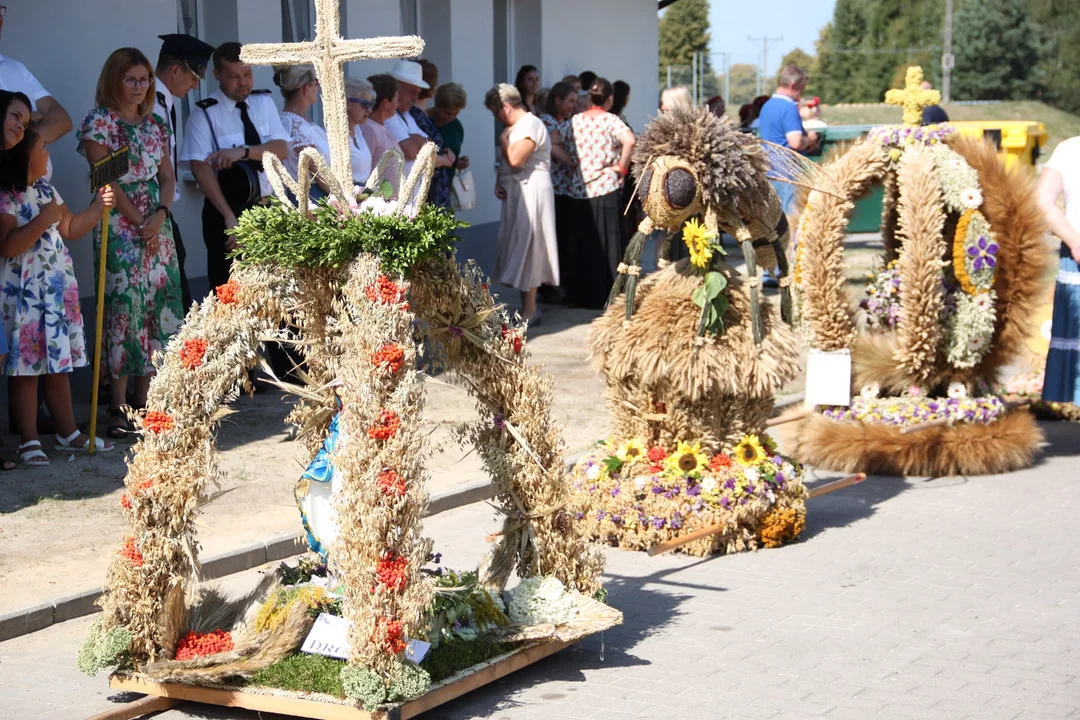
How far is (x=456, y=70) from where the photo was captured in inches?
588

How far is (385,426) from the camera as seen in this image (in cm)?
439

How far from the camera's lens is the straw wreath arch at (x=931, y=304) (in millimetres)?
8266

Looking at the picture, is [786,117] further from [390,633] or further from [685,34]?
[685,34]

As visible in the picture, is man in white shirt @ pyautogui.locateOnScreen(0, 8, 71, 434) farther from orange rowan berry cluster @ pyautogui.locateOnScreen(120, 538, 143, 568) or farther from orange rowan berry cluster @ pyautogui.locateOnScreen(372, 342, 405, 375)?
orange rowan berry cluster @ pyautogui.locateOnScreen(372, 342, 405, 375)

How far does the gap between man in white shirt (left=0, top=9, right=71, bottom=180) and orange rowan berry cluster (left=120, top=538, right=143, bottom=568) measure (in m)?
4.12

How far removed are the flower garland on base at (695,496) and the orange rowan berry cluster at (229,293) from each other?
2299 millimetres

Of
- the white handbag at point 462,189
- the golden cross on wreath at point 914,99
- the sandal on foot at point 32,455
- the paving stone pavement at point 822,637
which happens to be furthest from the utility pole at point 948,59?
the sandal on foot at point 32,455

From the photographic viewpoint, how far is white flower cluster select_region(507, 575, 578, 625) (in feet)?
16.7

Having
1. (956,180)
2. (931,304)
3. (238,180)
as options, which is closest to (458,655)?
(931,304)

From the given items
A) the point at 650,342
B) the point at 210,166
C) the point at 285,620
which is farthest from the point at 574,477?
the point at 210,166

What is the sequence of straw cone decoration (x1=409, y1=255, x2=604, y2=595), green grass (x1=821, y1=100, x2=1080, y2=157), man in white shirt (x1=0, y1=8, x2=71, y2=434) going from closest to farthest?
straw cone decoration (x1=409, y1=255, x2=604, y2=595)
man in white shirt (x1=0, y1=8, x2=71, y2=434)
green grass (x1=821, y1=100, x2=1080, y2=157)

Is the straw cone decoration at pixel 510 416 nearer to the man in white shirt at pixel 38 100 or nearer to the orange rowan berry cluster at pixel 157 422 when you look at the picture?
the orange rowan berry cluster at pixel 157 422

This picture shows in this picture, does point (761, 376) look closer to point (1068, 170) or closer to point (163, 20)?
point (1068, 170)

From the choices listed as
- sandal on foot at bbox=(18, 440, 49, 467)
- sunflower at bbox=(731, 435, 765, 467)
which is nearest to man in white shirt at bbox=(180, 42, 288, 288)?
sandal on foot at bbox=(18, 440, 49, 467)
